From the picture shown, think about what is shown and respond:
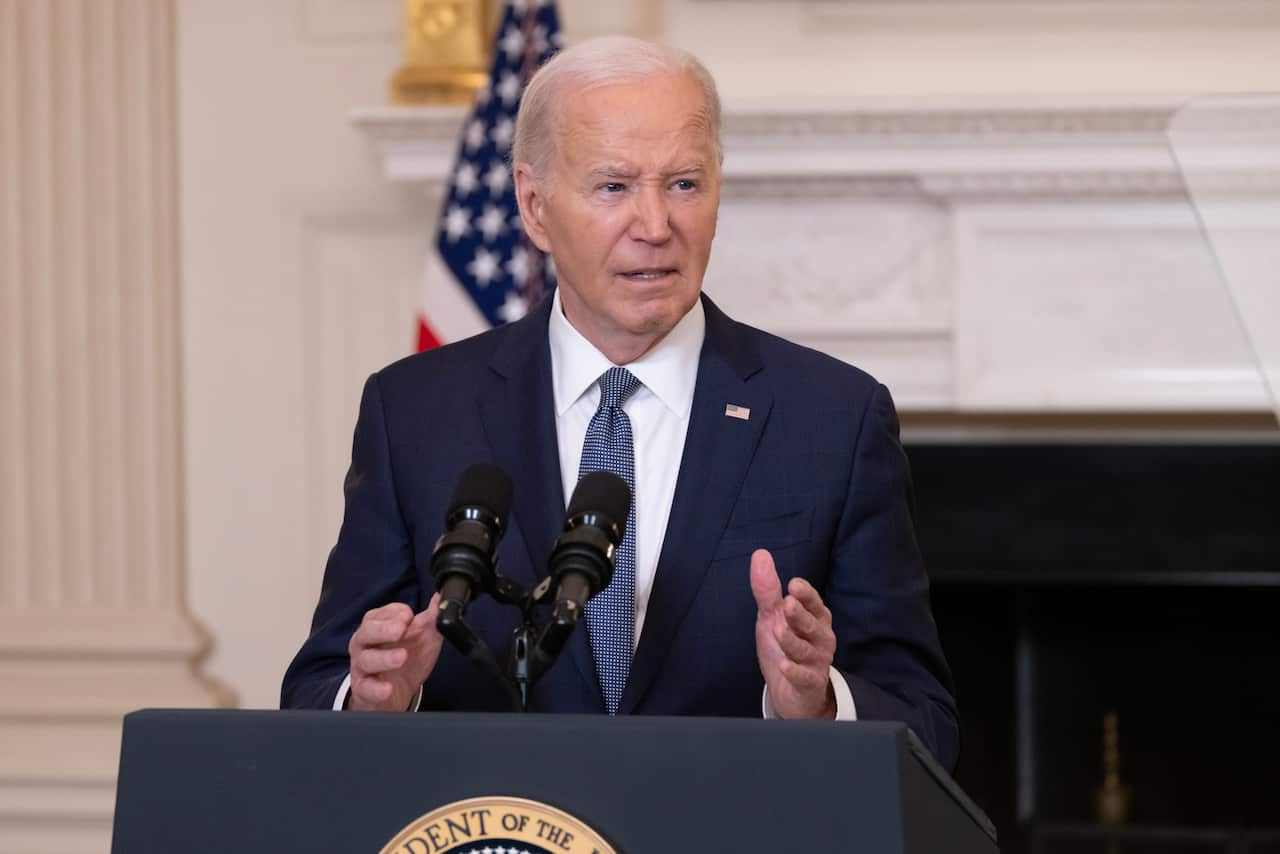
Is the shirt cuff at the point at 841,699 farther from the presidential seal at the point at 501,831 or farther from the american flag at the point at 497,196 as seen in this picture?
the american flag at the point at 497,196

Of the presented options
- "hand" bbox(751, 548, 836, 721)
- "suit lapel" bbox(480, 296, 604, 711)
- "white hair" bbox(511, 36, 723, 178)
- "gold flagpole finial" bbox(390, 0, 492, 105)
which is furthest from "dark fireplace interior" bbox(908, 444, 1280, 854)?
"hand" bbox(751, 548, 836, 721)

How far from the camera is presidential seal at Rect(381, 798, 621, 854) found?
1259mm

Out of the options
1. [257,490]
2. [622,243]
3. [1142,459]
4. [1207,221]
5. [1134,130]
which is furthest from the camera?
Answer: [257,490]

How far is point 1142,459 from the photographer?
13.3 feet

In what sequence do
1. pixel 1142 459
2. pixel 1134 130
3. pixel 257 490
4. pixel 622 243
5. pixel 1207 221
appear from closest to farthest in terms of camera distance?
pixel 1207 221
pixel 622 243
pixel 1134 130
pixel 1142 459
pixel 257 490

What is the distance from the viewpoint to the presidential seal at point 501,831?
1.26 meters

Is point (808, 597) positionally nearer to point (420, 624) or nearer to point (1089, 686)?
point (420, 624)

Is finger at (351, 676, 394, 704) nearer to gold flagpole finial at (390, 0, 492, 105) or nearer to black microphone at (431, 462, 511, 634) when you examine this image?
black microphone at (431, 462, 511, 634)

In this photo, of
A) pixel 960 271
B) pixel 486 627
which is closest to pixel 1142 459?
pixel 960 271

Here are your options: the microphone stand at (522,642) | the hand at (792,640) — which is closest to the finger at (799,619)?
the hand at (792,640)

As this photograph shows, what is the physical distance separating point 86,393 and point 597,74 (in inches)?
110

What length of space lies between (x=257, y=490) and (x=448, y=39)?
4.05 feet

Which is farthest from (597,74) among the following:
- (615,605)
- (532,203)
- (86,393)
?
(86,393)

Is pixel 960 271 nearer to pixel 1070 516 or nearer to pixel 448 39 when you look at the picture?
pixel 1070 516
